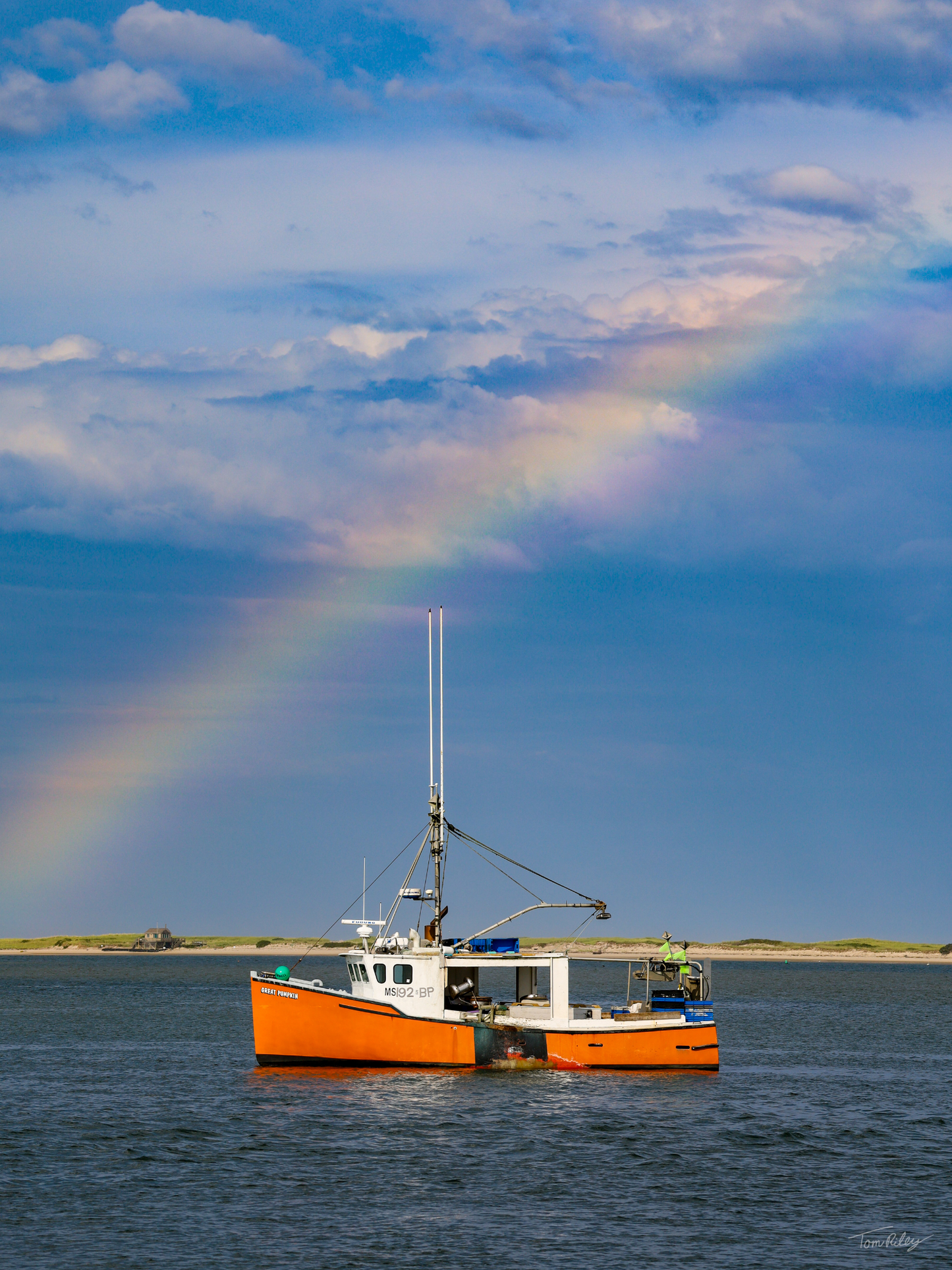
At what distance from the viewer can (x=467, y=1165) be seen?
127 feet

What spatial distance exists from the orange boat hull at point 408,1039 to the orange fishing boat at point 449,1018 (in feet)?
0.11

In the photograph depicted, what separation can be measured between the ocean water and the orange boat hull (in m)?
0.85

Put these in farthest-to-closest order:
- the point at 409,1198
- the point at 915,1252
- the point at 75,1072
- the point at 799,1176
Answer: the point at 75,1072, the point at 799,1176, the point at 409,1198, the point at 915,1252

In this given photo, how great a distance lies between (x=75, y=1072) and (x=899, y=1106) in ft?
108

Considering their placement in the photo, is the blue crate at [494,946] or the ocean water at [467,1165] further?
the blue crate at [494,946]

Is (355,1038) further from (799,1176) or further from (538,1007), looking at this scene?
(799,1176)

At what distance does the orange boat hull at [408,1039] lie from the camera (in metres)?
49.8

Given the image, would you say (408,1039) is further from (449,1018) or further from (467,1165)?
(467,1165)

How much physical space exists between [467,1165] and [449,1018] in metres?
11.4

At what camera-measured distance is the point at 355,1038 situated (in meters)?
49.9

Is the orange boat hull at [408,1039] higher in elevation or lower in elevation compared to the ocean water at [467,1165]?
higher

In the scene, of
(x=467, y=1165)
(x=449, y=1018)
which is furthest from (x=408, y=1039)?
(x=467, y=1165)

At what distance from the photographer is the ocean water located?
30766 millimetres

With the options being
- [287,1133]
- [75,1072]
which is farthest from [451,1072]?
[75,1072]
